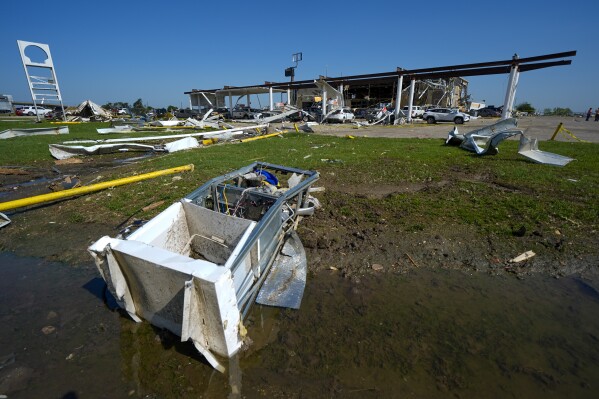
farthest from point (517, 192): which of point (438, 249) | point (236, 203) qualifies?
point (236, 203)

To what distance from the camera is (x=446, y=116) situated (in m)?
26.5

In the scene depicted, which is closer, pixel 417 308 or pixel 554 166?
pixel 417 308

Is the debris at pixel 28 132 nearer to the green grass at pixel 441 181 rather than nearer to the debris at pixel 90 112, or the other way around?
the green grass at pixel 441 181

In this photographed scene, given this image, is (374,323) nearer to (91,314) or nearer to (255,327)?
(255,327)

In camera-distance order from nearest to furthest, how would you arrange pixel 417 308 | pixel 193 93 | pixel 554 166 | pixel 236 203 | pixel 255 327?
pixel 255 327, pixel 417 308, pixel 236 203, pixel 554 166, pixel 193 93

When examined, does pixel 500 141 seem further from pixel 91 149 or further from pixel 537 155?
pixel 91 149

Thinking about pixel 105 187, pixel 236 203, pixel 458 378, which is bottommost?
pixel 458 378

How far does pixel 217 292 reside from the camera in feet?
5.57

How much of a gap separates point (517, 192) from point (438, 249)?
3100 mm

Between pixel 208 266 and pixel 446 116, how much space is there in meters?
29.8

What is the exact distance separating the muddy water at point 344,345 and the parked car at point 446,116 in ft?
89.1

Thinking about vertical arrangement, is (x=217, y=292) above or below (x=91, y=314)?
above

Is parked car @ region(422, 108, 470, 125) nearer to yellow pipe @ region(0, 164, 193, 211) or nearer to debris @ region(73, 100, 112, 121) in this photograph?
yellow pipe @ region(0, 164, 193, 211)

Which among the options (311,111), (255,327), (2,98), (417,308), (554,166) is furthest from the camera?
(2,98)
